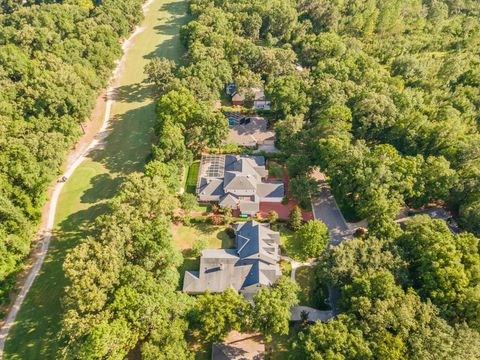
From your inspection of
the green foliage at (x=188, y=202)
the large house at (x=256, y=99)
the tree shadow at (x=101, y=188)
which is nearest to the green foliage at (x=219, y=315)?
the green foliage at (x=188, y=202)

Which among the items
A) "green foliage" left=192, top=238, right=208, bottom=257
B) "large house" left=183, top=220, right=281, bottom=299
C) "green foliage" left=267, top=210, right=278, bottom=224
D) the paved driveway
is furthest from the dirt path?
the paved driveway

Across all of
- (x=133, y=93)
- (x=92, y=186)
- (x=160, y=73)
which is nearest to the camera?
(x=92, y=186)

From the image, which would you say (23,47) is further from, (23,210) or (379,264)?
(379,264)

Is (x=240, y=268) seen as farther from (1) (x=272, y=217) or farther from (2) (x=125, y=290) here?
(2) (x=125, y=290)

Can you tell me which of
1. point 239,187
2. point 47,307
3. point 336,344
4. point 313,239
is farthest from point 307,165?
point 47,307

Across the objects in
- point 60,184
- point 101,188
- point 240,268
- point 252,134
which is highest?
point 252,134

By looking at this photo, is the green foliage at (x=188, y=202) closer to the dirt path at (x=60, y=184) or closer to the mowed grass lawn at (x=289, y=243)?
the mowed grass lawn at (x=289, y=243)

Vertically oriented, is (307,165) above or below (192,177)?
above
